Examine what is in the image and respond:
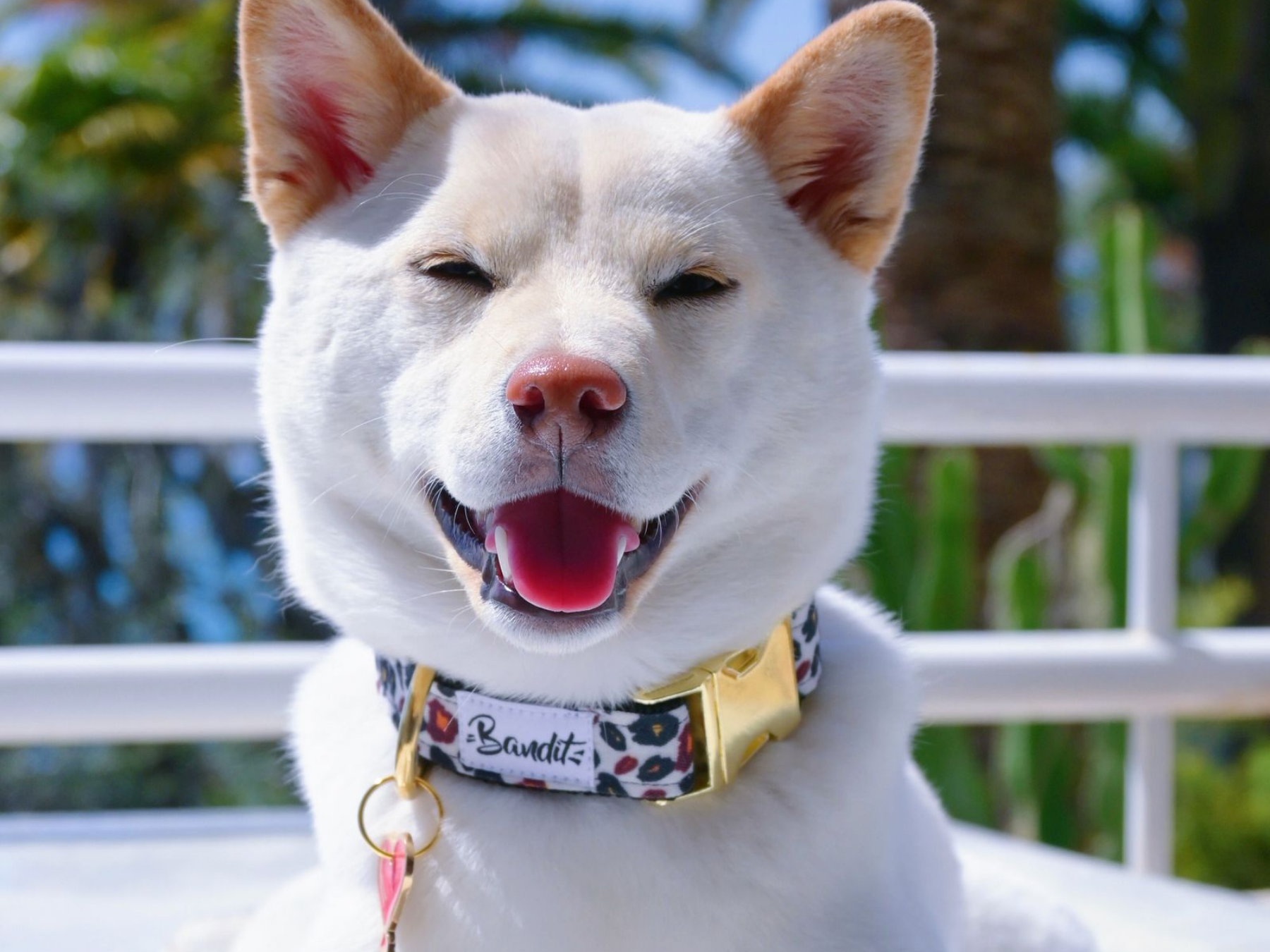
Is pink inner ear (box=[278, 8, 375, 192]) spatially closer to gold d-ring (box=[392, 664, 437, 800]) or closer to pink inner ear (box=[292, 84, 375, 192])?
pink inner ear (box=[292, 84, 375, 192])

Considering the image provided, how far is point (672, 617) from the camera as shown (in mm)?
1226

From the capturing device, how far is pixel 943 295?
3.81 meters

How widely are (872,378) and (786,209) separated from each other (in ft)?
0.67

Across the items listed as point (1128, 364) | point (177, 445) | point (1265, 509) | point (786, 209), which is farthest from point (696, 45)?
point (786, 209)

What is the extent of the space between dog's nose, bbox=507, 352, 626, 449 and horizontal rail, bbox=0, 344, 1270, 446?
3.32 feet

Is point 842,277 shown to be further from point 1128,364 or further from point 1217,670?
point 1217,670

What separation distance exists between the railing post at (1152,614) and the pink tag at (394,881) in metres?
1.67

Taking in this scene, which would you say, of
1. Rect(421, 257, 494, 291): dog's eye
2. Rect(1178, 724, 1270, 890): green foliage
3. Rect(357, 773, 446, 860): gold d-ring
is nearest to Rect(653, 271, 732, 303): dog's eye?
Rect(421, 257, 494, 291): dog's eye

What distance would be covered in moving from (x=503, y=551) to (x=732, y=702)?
0.89 feet

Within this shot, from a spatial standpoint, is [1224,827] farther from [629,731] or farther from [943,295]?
[629,731]

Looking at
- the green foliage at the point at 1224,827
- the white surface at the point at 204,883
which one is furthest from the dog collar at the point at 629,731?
the green foliage at the point at 1224,827

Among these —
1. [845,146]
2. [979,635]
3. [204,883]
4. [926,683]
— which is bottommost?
[204,883]

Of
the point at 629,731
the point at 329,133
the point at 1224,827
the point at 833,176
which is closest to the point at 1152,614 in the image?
the point at 833,176

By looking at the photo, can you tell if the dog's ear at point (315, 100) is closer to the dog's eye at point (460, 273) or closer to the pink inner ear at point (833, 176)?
the dog's eye at point (460, 273)
